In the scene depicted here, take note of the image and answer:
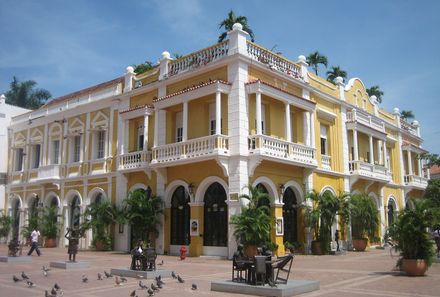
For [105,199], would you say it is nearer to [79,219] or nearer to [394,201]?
[79,219]

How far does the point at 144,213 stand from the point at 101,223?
388cm

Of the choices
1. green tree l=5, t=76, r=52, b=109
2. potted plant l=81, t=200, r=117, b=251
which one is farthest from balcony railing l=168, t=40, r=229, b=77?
green tree l=5, t=76, r=52, b=109

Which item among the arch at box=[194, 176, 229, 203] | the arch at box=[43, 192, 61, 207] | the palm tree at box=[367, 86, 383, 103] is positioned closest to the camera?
the arch at box=[194, 176, 229, 203]

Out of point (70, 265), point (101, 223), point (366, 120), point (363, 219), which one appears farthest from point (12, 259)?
point (366, 120)

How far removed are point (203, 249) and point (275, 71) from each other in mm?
8954

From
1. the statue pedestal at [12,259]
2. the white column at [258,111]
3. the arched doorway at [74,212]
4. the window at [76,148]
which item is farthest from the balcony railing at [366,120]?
the statue pedestal at [12,259]

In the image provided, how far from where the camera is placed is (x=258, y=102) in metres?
19.6

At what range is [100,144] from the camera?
91.8 ft

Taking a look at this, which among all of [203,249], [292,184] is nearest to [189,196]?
[203,249]

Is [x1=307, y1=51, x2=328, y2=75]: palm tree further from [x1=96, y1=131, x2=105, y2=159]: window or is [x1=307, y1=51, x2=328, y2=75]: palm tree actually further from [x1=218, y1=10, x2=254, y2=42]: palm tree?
[x1=96, y1=131, x2=105, y2=159]: window

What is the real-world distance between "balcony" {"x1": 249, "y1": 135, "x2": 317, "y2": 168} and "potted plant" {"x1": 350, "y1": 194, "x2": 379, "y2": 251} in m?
4.12

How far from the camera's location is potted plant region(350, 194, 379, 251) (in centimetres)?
→ 2452

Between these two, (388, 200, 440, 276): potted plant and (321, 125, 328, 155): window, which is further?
(321, 125, 328, 155): window

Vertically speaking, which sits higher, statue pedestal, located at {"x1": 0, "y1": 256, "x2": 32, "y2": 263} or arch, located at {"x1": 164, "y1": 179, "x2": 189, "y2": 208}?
arch, located at {"x1": 164, "y1": 179, "x2": 189, "y2": 208}
